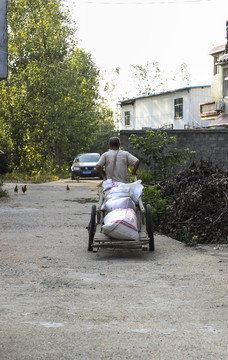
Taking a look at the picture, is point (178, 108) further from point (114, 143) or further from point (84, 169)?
point (114, 143)

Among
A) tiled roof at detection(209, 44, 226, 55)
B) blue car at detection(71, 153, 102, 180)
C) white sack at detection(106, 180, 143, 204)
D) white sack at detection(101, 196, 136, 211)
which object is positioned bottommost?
blue car at detection(71, 153, 102, 180)

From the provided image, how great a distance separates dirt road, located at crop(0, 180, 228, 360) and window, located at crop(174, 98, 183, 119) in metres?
40.3

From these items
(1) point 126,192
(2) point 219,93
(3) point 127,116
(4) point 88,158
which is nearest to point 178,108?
(2) point 219,93

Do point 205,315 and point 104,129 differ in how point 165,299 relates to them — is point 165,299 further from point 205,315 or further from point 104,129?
point 104,129

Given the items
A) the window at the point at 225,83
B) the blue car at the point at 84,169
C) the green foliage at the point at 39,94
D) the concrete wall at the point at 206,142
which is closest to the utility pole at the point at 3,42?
the concrete wall at the point at 206,142

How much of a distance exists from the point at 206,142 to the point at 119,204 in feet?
43.3

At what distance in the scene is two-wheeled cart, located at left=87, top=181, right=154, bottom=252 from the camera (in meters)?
8.29

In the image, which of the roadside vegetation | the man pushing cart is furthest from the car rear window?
the man pushing cart

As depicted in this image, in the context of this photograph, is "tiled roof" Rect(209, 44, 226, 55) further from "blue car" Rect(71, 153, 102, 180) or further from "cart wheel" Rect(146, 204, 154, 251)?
"cart wheel" Rect(146, 204, 154, 251)

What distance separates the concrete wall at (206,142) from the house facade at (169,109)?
2262 centimetres

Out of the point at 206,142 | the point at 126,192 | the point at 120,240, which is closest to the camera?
the point at 120,240

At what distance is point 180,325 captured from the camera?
510 cm

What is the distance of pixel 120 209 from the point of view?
884 centimetres

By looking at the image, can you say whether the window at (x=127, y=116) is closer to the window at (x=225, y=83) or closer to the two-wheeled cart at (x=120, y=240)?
the window at (x=225, y=83)
